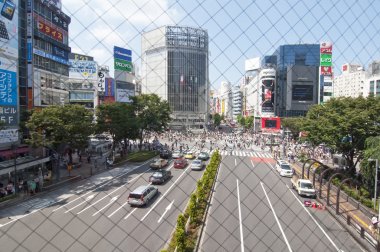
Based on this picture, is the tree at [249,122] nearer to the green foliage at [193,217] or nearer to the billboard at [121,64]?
the green foliage at [193,217]

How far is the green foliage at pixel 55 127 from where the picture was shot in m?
7.67

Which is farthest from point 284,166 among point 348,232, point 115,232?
point 115,232

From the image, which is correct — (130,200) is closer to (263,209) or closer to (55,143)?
(263,209)

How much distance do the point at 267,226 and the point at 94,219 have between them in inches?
116

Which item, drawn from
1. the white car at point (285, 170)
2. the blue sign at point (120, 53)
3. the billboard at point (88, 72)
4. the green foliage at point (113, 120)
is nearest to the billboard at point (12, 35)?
the billboard at point (88, 72)

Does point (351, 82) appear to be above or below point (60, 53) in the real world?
above

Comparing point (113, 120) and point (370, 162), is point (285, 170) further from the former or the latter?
point (113, 120)

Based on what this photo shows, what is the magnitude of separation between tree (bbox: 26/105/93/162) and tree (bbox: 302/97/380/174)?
A: 6526 mm

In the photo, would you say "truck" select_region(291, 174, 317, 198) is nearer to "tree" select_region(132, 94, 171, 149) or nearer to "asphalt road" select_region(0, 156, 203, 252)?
"asphalt road" select_region(0, 156, 203, 252)

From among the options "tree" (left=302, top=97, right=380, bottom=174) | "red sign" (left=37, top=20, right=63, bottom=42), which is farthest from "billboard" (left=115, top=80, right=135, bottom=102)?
"tree" (left=302, top=97, right=380, bottom=174)

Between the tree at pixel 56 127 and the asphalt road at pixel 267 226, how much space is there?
13.4 ft

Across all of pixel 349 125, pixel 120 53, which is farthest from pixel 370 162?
pixel 120 53

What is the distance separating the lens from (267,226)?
400 centimetres

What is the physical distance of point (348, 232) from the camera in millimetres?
4840
